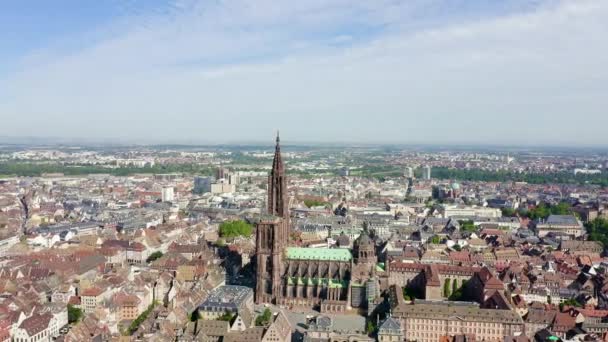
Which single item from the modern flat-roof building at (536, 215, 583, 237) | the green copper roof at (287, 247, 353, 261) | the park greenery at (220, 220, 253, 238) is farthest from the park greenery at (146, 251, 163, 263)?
the modern flat-roof building at (536, 215, 583, 237)

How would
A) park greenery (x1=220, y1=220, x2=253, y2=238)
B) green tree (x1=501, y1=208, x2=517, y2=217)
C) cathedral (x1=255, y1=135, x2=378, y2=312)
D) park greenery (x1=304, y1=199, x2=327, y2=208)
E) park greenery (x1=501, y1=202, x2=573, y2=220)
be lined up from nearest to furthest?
1. cathedral (x1=255, y1=135, x2=378, y2=312)
2. park greenery (x1=220, y1=220, x2=253, y2=238)
3. park greenery (x1=501, y1=202, x2=573, y2=220)
4. green tree (x1=501, y1=208, x2=517, y2=217)
5. park greenery (x1=304, y1=199, x2=327, y2=208)

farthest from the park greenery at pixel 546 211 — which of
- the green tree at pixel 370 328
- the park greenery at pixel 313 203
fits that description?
the green tree at pixel 370 328

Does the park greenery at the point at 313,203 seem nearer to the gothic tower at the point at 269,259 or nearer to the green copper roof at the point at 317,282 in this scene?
the green copper roof at the point at 317,282

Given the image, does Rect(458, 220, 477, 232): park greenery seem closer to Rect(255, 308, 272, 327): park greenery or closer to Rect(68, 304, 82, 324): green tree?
Rect(255, 308, 272, 327): park greenery

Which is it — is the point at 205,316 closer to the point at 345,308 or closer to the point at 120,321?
the point at 120,321

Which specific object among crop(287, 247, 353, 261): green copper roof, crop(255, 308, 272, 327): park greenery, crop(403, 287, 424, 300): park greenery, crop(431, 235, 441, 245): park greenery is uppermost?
crop(287, 247, 353, 261): green copper roof

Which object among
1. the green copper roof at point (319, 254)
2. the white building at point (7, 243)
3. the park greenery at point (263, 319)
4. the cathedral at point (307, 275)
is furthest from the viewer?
the white building at point (7, 243)
